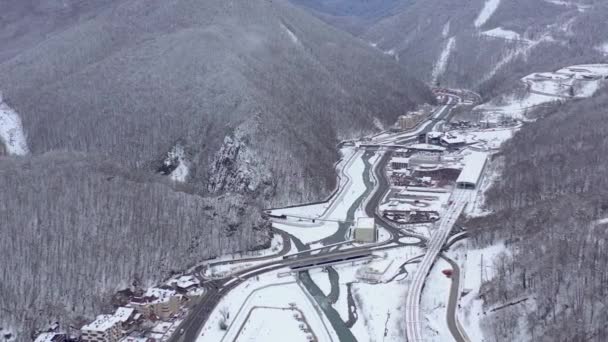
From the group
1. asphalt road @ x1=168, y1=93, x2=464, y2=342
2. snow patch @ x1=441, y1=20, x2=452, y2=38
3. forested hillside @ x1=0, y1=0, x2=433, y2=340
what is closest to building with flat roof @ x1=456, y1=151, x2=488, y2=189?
asphalt road @ x1=168, y1=93, x2=464, y2=342

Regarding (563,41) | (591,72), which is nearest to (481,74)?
(563,41)

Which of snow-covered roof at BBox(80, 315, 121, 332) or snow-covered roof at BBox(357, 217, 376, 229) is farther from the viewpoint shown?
snow-covered roof at BBox(357, 217, 376, 229)

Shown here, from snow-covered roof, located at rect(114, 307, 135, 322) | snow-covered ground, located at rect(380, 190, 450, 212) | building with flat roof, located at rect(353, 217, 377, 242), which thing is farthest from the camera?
snow-covered ground, located at rect(380, 190, 450, 212)

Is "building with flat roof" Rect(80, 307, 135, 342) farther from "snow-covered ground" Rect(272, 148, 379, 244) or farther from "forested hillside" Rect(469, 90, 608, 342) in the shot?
"forested hillside" Rect(469, 90, 608, 342)

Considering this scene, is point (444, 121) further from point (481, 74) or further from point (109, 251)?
point (109, 251)

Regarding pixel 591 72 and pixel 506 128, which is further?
pixel 591 72

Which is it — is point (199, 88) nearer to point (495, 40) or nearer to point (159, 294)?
point (159, 294)

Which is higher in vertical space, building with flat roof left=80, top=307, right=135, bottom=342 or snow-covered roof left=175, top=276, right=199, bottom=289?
snow-covered roof left=175, top=276, right=199, bottom=289
